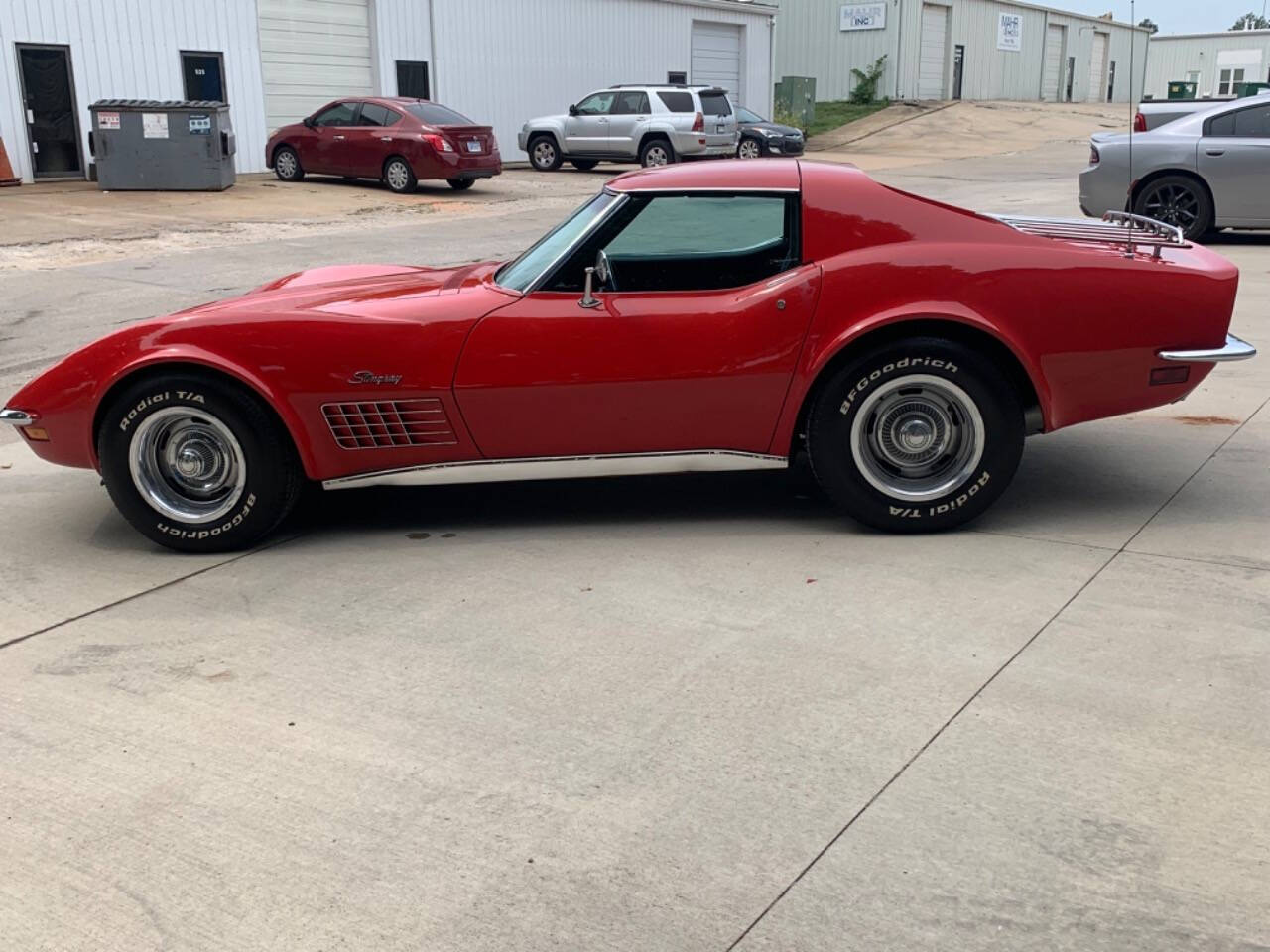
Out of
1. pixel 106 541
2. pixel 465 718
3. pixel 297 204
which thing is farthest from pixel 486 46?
pixel 465 718

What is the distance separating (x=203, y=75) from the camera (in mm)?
23438

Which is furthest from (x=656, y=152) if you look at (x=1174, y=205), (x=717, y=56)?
(x=1174, y=205)

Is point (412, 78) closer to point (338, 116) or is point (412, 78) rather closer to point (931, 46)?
point (338, 116)

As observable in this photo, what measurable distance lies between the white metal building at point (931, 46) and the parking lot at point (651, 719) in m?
41.3

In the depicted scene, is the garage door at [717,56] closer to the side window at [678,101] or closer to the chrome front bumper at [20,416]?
the side window at [678,101]

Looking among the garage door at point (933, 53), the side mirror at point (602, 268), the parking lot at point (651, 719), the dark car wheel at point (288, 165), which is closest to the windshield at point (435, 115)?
the dark car wheel at point (288, 165)

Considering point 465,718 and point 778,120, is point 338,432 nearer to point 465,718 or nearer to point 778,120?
point 465,718

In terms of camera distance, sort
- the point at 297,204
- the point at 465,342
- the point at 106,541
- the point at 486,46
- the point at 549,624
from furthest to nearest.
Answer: the point at 486,46 < the point at 297,204 < the point at 106,541 < the point at 465,342 < the point at 549,624

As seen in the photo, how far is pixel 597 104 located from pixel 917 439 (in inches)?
906

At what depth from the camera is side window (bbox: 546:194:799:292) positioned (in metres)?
4.89

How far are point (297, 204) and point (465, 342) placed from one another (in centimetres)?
1567

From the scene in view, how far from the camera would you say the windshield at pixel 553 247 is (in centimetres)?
497

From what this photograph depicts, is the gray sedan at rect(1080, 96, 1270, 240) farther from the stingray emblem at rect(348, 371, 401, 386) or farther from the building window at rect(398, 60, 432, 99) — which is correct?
the building window at rect(398, 60, 432, 99)

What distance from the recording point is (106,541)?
5211mm
